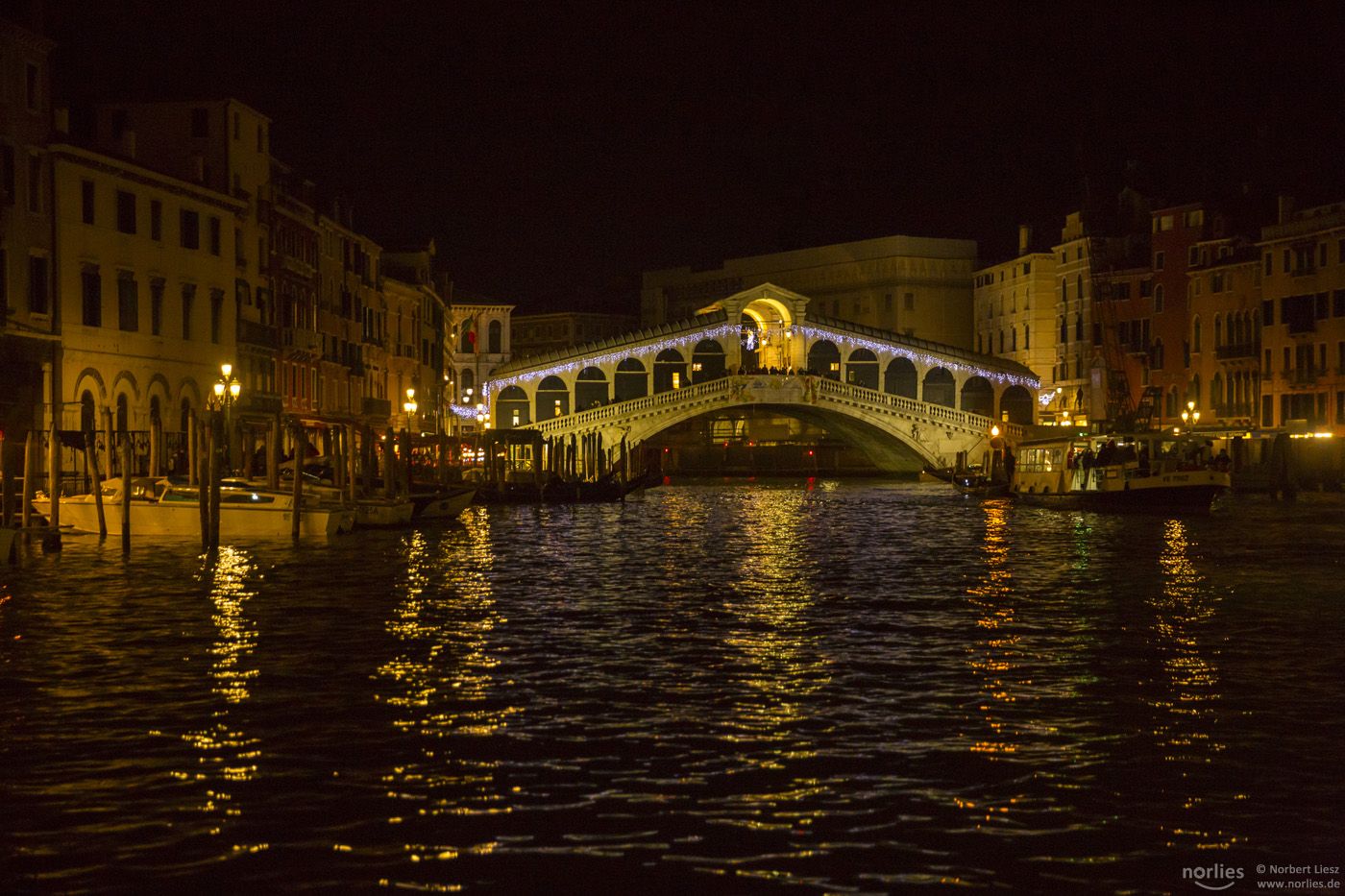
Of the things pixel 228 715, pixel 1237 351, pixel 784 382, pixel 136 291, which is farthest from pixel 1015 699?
pixel 784 382

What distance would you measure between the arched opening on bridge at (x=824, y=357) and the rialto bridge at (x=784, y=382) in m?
0.06

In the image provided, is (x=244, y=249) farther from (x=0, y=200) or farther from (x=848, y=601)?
(x=848, y=601)

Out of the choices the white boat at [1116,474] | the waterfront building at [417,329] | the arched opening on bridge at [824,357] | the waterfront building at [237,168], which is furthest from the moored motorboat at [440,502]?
the arched opening on bridge at [824,357]

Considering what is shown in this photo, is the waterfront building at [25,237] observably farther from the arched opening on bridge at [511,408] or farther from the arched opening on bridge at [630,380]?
the arched opening on bridge at [630,380]

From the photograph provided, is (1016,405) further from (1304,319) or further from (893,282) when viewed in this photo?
(1304,319)

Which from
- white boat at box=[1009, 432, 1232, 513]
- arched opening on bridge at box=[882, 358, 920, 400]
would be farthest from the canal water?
arched opening on bridge at box=[882, 358, 920, 400]

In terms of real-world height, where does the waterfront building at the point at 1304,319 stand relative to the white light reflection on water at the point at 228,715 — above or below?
above

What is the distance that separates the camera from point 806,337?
74938 millimetres

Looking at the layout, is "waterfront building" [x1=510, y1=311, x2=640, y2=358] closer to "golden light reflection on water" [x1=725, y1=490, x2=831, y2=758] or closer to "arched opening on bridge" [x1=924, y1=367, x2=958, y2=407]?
"arched opening on bridge" [x1=924, y1=367, x2=958, y2=407]

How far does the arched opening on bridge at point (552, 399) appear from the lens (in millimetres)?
73000

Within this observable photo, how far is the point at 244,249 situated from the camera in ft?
130

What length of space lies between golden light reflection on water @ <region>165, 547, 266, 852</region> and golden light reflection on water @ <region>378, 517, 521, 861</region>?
31.6 inches

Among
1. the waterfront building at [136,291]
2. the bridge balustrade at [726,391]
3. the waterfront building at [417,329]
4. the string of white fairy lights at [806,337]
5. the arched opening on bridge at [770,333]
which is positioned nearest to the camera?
the waterfront building at [136,291]

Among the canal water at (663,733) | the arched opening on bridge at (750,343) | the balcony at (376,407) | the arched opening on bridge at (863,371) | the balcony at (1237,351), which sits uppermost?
the arched opening on bridge at (750,343)
